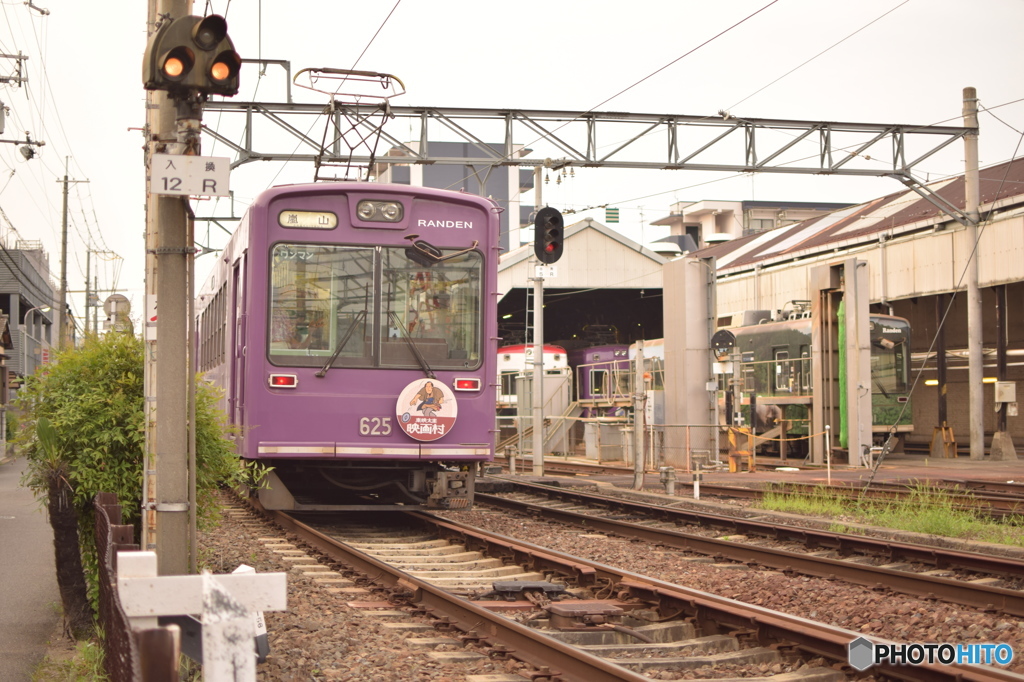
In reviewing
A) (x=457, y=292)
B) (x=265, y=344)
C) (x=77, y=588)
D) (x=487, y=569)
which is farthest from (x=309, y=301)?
(x=77, y=588)

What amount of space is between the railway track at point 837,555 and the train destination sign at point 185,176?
589cm

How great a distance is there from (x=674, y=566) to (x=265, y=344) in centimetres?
467

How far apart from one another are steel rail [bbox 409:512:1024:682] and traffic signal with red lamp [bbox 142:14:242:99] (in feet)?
14.3

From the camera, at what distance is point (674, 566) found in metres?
9.84

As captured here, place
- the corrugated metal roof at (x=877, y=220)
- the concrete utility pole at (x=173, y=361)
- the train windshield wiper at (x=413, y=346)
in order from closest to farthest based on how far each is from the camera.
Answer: the concrete utility pole at (x=173, y=361) < the train windshield wiper at (x=413, y=346) < the corrugated metal roof at (x=877, y=220)

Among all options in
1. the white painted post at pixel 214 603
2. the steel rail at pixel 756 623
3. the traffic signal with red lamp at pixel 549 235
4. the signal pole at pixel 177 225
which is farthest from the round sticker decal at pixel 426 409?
the traffic signal with red lamp at pixel 549 235

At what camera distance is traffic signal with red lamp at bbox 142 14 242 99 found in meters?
6.11

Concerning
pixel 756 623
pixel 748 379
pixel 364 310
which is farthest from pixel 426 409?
pixel 748 379

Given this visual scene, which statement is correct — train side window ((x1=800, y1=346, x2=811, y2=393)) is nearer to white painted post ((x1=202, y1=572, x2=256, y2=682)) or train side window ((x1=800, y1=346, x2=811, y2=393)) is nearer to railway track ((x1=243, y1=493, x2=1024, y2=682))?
railway track ((x1=243, y1=493, x2=1024, y2=682))

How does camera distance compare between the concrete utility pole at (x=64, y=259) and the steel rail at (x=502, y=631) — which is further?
the concrete utility pole at (x=64, y=259)

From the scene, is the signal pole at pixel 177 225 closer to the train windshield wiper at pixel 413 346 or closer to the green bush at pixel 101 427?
the green bush at pixel 101 427

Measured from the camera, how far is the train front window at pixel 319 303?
36.6ft

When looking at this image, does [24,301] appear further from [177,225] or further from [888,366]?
[177,225]

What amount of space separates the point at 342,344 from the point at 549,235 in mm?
9485
